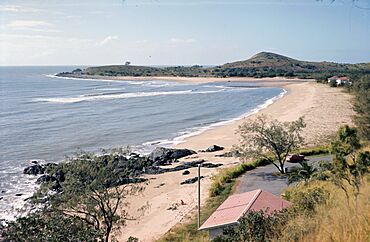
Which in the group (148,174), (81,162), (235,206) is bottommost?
(148,174)

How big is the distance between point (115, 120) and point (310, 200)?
48.9 metres

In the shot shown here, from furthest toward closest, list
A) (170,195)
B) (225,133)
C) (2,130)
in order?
(2,130)
(225,133)
(170,195)

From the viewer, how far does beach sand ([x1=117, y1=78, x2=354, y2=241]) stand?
22172mm

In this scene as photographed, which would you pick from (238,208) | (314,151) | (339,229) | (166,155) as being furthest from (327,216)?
(166,155)

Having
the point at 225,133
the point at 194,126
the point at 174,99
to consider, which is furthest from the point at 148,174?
the point at 174,99

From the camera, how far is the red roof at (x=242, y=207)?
46.6ft

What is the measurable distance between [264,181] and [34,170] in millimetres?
18703

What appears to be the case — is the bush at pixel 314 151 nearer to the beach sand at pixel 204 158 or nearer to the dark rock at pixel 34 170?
the beach sand at pixel 204 158

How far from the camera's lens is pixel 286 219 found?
1003cm

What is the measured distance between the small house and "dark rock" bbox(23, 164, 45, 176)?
70.0 feet

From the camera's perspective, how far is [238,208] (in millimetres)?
15102

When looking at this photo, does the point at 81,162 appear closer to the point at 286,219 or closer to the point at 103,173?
the point at 103,173

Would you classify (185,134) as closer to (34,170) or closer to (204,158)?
(204,158)

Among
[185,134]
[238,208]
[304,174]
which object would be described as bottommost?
[185,134]
